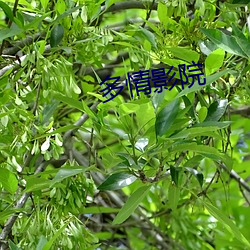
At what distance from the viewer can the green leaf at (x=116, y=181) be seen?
80 cm

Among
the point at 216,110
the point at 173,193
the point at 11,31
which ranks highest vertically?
the point at 11,31

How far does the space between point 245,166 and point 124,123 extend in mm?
715

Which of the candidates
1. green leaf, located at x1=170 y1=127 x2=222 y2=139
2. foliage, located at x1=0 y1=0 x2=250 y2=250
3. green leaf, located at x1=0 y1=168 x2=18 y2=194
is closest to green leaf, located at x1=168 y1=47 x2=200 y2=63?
foliage, located at x1=0 y1=0 x2=250 y2=250

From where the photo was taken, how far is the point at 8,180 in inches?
31.5

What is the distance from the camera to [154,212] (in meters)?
1.48

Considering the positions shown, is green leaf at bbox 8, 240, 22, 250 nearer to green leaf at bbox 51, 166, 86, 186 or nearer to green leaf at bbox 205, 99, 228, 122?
green leaf at bbox 51, 166, 86, 186

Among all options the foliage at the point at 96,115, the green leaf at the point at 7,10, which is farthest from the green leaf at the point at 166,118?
the green leaf at the point at 7,10

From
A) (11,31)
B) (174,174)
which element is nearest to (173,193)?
(174,174)

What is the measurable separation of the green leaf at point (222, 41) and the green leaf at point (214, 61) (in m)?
0.02

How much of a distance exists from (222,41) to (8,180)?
315 mm

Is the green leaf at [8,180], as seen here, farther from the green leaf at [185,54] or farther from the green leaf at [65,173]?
the green leaf at [185,54]

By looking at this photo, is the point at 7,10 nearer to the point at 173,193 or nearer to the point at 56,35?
the point at 56,35

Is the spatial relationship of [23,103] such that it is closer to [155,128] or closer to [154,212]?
[155,128]

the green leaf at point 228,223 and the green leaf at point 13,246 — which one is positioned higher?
the green leaf at point 13,246
